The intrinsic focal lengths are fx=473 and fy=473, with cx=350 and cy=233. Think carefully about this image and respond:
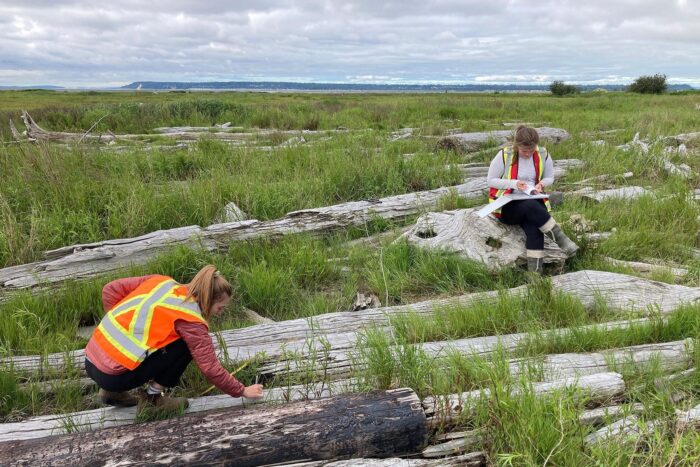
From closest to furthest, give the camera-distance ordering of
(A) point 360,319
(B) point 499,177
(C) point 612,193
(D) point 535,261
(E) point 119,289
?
(E) point 119,289, (A) point 360,319, (D) point 535,261, (B) point 499,177, (C) point 612,193

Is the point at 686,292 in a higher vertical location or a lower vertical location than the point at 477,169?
lower

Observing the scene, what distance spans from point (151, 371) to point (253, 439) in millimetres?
1020

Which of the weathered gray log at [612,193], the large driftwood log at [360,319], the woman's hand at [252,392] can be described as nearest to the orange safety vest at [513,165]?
the large driftwood log at [360,319]

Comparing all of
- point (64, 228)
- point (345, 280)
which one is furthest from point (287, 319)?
point (64, 228)

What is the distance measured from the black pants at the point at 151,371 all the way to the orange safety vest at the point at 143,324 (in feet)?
0.27

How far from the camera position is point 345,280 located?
5.55 meters

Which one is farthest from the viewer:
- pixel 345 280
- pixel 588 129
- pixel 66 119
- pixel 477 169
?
pixel 66 119

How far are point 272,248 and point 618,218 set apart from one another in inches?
194

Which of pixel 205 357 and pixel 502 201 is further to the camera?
pixel 502 201

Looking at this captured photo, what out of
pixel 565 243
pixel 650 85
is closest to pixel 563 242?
pixel 565 243

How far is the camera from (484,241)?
558 centimetres

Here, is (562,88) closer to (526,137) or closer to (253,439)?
(526,137)

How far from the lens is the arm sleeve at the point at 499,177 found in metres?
5.56

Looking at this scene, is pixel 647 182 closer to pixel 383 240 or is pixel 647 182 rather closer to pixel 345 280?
pixel 383 240
